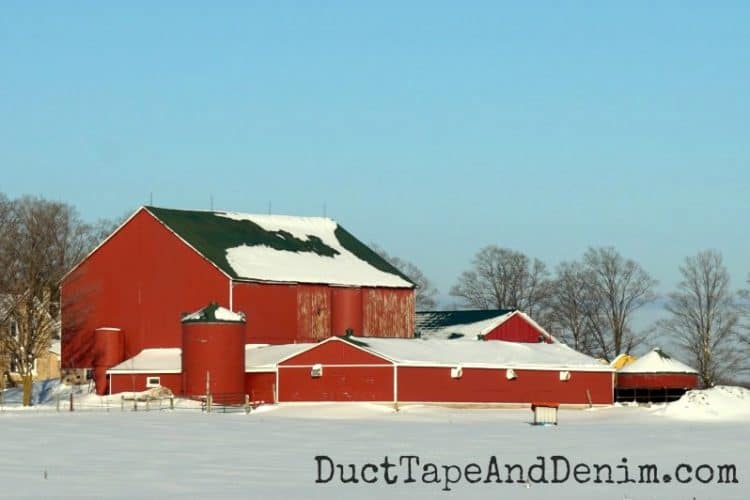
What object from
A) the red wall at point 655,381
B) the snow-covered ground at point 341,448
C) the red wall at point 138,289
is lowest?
the snow-covered ground at point 341,448

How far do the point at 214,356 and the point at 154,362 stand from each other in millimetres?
5139

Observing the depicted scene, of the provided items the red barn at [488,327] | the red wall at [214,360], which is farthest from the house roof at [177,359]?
the red barn at [488,327]

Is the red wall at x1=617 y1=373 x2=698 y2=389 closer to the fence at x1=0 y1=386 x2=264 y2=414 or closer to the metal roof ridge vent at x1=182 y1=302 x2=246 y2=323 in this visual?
the fence at x1=0 y1=386 x2=264 y2=414

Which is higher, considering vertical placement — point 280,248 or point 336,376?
point 280,248

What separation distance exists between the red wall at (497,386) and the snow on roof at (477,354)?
1.14 ft

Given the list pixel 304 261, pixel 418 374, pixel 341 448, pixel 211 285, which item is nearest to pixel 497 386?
pixel 418 374

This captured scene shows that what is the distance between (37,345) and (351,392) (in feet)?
63.6

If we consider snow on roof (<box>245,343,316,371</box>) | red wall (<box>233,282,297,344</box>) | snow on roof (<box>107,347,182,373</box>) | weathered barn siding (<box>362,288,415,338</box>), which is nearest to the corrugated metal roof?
weathered barn siding (<box>362,288,415,338</box>)

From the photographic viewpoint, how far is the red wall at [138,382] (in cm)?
6862

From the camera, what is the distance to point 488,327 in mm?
83500

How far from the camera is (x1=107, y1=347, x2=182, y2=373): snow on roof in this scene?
227ft

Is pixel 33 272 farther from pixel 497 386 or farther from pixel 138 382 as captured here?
pixel 497 386

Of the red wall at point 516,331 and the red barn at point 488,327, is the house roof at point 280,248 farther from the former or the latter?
the red wall at point 516,331

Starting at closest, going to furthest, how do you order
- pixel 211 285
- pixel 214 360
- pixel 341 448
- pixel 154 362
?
pixel 341 448
pixel 214 360
pixel 154 362
pixel 211 285
